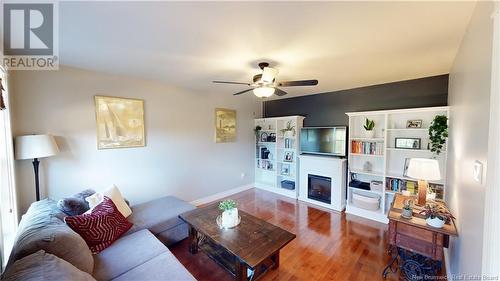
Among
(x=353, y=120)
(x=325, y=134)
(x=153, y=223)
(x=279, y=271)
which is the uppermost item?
(x=353, y=120)

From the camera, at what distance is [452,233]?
1.64 m

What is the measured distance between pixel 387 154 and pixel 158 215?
143 inches

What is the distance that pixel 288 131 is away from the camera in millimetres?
4484

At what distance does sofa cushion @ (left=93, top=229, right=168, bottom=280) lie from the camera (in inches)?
60.5

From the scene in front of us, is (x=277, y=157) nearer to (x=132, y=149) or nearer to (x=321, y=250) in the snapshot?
(x=321, y=250)

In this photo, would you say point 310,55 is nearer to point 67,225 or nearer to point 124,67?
point 124,67

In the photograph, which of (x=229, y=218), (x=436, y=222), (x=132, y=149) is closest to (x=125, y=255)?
(x=229, y=218)

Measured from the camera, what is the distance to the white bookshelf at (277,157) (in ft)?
14.3

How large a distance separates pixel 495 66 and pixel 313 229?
269 centimetres

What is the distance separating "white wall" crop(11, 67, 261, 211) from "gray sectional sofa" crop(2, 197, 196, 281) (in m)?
0.73

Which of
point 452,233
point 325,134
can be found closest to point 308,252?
point 452,233

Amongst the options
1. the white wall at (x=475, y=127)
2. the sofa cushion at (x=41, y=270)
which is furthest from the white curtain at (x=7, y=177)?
the white wall at (x=475, y=127)

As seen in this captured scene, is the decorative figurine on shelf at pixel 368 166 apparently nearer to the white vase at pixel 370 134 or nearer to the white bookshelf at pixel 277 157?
the white vase at pixel 370 134

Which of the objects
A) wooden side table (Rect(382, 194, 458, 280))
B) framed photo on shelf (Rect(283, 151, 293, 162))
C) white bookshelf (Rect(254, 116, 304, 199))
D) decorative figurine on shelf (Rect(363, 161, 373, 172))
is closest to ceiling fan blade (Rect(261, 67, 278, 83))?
wooden side table (Rect(382, 194, 458, 280))
